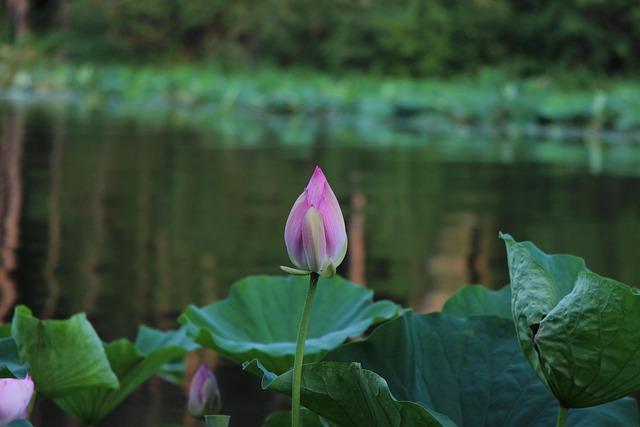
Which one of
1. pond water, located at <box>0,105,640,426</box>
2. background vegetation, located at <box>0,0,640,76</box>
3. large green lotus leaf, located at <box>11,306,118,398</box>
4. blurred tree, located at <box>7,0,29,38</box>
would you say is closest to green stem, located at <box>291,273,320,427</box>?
large green lotus leaf, located at <box>11,306,118,398</box>

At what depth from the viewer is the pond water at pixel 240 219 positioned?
10.5ft

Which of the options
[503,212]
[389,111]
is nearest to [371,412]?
[503,212]

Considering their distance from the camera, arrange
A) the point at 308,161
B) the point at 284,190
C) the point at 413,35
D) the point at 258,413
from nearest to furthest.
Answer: the point at 258,413 < the point at 284,190 < the point at 308,161 < the point at 413,35

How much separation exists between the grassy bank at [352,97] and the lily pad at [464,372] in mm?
10997

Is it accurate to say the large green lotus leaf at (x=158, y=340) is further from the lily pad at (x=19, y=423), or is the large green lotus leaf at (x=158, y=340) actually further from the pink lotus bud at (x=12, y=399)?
the pink lotus bud at (x=12, y=399)

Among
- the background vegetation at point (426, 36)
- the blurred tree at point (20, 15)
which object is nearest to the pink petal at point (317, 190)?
the background vegetation at point (426, 36)

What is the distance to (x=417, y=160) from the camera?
8.30 metres

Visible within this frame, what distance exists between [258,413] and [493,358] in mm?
858

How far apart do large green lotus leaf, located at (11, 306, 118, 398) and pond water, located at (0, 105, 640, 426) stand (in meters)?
0.59

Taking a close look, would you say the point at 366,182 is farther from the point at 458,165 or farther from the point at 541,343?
the point at 541,343

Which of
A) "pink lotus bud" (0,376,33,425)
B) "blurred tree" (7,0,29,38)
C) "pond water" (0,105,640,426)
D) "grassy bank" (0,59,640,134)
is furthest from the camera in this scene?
"blurred tree" (7,0,29,38)

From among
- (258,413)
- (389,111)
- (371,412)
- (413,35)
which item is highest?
(413,35)

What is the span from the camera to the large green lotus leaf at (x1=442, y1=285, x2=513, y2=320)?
1.55 metres

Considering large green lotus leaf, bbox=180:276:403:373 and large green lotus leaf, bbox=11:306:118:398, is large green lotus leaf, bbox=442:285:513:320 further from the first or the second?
large green lotus leaf, bbox=11:306:118:398
